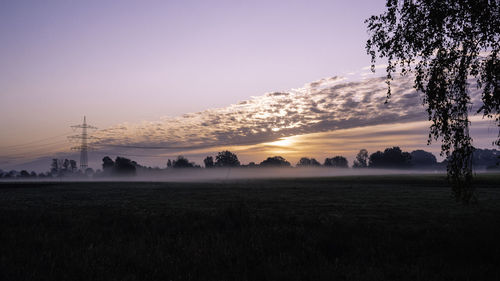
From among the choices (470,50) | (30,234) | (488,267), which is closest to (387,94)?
(470,50)

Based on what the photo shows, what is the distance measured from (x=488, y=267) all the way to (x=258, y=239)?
6.10 m

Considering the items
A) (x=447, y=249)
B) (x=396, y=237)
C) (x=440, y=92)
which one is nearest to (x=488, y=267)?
(x=447, y=249)

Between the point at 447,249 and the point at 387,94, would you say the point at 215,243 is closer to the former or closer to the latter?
the point at 447,249

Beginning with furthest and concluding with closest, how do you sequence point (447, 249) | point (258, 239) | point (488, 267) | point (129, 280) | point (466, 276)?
point (258, 239), point (447, 249), point (488, 267), point (466, 276), point (129, 280)

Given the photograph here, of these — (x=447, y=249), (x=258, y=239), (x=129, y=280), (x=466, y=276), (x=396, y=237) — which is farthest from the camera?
(x=396, y=237)

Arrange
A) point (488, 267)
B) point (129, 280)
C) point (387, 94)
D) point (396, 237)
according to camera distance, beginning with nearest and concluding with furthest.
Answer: point (129, 280) < point (488, 267) < point (396, 237) < point (387, 94)

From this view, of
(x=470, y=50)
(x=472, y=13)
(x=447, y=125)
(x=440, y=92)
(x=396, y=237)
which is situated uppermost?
(x=472, y=13)

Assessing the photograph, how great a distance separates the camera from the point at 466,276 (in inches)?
271

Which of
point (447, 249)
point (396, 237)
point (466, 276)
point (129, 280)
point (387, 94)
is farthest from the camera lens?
point (387, 94)

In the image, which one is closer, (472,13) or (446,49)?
(472,13)

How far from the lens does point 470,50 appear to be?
11.4 m

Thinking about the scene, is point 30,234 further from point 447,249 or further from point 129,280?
point 447,249

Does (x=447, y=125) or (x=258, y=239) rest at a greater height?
(x=447, y=125)

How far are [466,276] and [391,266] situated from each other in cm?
152
